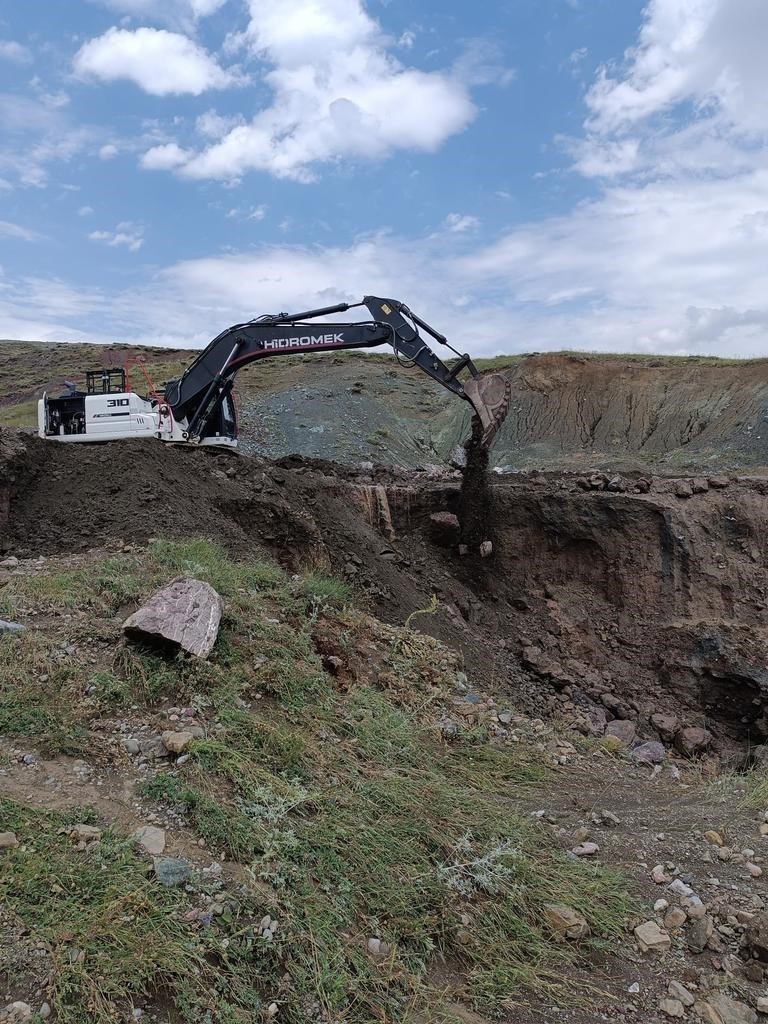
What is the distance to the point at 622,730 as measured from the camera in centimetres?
827

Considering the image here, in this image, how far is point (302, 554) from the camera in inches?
358

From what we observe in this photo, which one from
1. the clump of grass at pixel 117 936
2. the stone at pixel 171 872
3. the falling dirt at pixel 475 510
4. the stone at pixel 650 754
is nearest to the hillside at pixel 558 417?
the falling dirt at pixel 475 510

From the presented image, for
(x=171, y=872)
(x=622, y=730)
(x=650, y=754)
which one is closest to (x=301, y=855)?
(x=171, y=872)

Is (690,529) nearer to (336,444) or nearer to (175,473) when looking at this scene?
(175,473)

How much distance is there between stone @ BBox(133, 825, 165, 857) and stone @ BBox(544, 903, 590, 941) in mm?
1975

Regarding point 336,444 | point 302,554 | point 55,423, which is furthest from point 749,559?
point 336,444

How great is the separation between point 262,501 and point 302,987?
6810mm

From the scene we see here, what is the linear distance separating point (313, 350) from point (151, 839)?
817 centimetres

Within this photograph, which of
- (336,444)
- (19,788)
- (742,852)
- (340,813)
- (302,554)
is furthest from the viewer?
(336,444)

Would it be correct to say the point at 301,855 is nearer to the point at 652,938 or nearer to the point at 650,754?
the point at 652,938

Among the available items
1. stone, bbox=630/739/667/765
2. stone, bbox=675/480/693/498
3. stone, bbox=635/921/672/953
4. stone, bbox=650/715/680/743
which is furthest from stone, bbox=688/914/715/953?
stone, bbox=675/480/693/498

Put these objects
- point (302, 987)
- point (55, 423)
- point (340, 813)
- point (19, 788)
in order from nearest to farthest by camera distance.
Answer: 1. point (302, 987)
2. point (19, 788)
3. point (340, 813)
4. point (55, 423)

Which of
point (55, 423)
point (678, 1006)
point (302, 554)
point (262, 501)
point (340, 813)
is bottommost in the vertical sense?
point (678, 1006)

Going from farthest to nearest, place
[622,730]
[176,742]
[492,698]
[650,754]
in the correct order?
[622,730] < [650,754] < [492,698] < [176,742]
